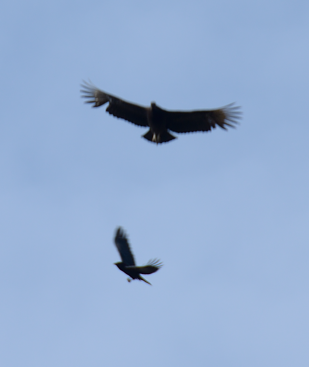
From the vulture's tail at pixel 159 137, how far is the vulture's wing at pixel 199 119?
514 millimetres

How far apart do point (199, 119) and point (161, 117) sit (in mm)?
1181

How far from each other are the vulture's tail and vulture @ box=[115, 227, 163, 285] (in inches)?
→ 175

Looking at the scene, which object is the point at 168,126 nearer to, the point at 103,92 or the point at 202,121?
the point at 202,121

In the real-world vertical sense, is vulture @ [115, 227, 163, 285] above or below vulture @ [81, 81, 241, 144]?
below

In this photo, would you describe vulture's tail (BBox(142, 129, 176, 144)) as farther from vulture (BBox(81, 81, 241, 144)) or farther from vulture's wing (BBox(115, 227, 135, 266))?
vulture's wing (BBox(115, 227, 135, 266))

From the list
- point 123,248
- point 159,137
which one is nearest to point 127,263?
point 123,248

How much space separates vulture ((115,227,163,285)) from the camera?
14.9m

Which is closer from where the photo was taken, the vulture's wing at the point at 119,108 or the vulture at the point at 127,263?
the vulture at the point at 127,263

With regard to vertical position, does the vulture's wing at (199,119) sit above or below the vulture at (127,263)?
above

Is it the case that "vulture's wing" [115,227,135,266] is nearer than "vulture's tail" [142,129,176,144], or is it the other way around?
"vulture's wing" [115,227,135,266]

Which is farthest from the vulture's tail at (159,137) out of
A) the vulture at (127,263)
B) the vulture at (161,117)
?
the vulture at (127,263)

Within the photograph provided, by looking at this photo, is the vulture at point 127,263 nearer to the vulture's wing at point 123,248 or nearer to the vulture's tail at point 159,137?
the vulture's wing at point 123,248

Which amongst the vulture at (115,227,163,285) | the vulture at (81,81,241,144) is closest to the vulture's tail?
the vulture at (81,81,241,144)

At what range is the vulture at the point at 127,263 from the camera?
14.9 meters
